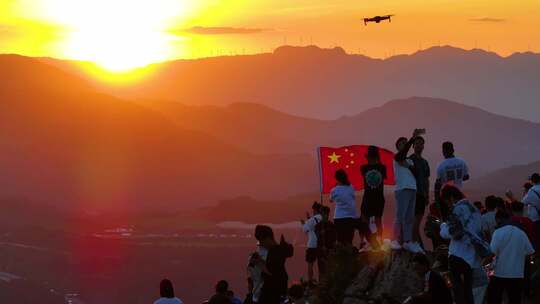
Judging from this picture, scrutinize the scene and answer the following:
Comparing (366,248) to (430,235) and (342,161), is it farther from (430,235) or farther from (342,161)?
(342,161)

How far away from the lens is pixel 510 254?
54.4 ft

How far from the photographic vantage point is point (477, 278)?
54.2ft

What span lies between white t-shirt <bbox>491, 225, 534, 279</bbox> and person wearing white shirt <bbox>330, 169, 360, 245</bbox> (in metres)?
4.93

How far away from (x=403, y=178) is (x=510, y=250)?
10.8ft

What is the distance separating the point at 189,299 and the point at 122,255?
3520 cm

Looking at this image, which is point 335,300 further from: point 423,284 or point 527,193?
point 527,193

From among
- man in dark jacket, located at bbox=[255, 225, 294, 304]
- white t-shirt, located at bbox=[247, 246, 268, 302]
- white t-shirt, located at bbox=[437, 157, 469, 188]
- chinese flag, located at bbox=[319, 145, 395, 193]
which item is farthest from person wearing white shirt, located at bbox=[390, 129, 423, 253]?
chinese flag, located at bbox=[319, 145, 395, 193]

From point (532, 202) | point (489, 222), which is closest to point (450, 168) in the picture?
point (489, 222)

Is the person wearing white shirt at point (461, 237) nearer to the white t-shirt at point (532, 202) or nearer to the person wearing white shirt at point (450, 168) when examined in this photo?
the person wearing white shirt at point (450, 168)

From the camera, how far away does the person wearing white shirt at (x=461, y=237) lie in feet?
52.2

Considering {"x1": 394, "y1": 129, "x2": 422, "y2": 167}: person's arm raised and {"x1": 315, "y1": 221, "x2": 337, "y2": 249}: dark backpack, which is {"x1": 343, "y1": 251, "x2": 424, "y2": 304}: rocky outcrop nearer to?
{"x1": 394, "y1": 129, "x2": 422, "y2": 167}: person's arm raised

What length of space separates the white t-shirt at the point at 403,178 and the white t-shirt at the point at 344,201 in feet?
6.26

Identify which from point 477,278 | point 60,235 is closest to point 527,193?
point 477,278

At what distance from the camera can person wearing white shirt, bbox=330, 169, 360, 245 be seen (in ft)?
70.2
